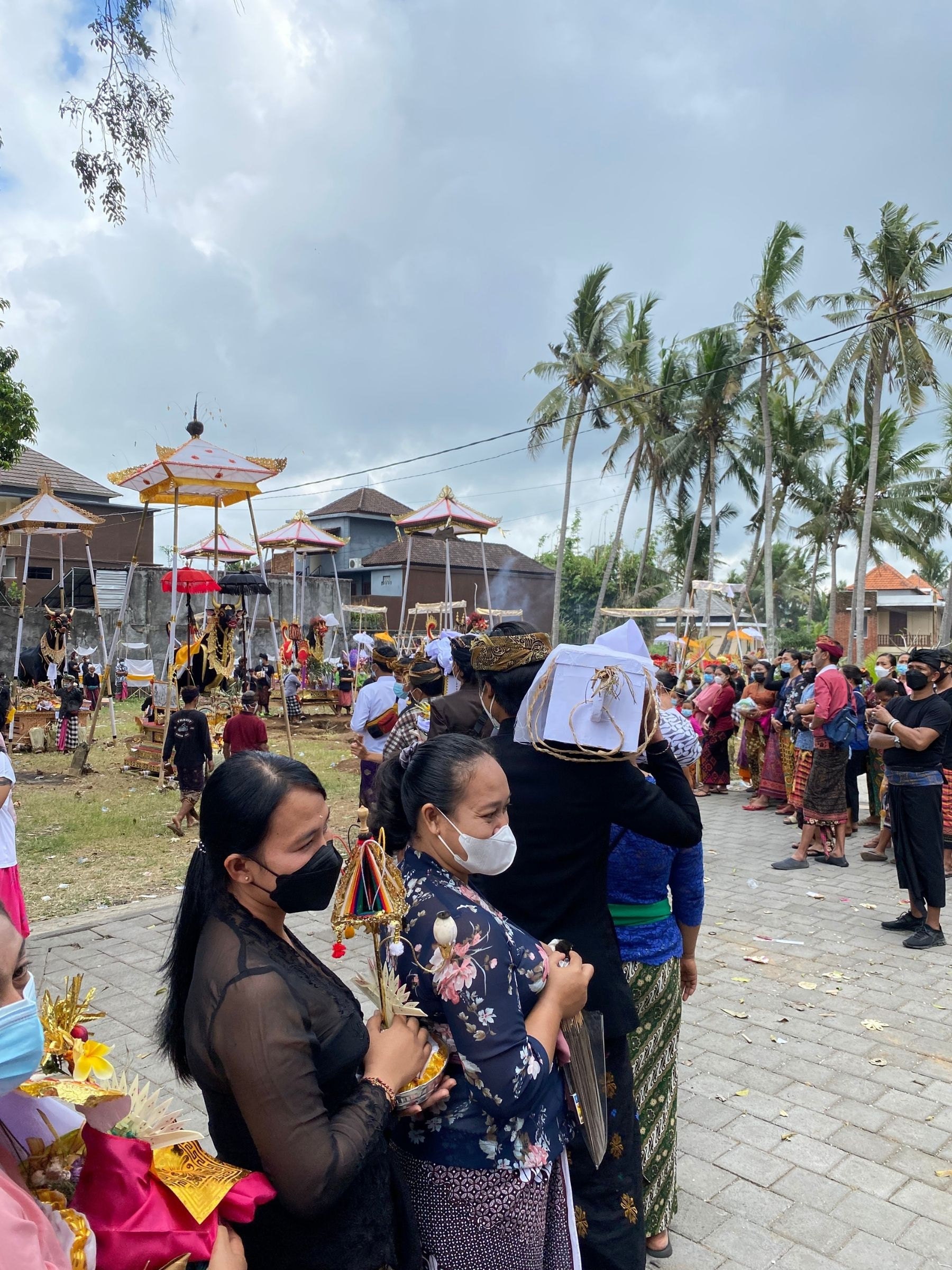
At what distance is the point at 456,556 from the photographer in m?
41.8

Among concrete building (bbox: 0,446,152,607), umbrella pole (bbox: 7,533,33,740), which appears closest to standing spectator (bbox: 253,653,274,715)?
umbrella pole (bbox: 7,533,33,740)

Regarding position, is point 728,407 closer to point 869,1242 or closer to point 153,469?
point 153,469

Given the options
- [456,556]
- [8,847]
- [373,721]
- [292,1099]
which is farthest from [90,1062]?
[456,556]

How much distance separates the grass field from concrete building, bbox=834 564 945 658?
28.6 metres

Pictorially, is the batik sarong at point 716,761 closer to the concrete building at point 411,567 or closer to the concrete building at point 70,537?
the concrete building at point 70,537

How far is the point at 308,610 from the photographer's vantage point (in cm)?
2864

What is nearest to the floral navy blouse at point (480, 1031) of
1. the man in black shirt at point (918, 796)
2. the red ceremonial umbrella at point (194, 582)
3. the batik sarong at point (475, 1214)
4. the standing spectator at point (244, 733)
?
the batik sarong at point (475, 1214)

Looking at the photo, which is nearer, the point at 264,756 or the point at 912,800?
the point at 264,756

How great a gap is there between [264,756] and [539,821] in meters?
0.86

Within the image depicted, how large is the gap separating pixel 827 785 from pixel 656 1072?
5.53 m

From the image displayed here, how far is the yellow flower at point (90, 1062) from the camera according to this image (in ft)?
4.67

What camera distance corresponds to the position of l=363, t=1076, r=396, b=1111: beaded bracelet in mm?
1584

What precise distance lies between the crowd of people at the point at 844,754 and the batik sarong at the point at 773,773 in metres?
0.01

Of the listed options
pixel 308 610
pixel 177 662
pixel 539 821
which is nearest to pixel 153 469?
pixel 177 662
